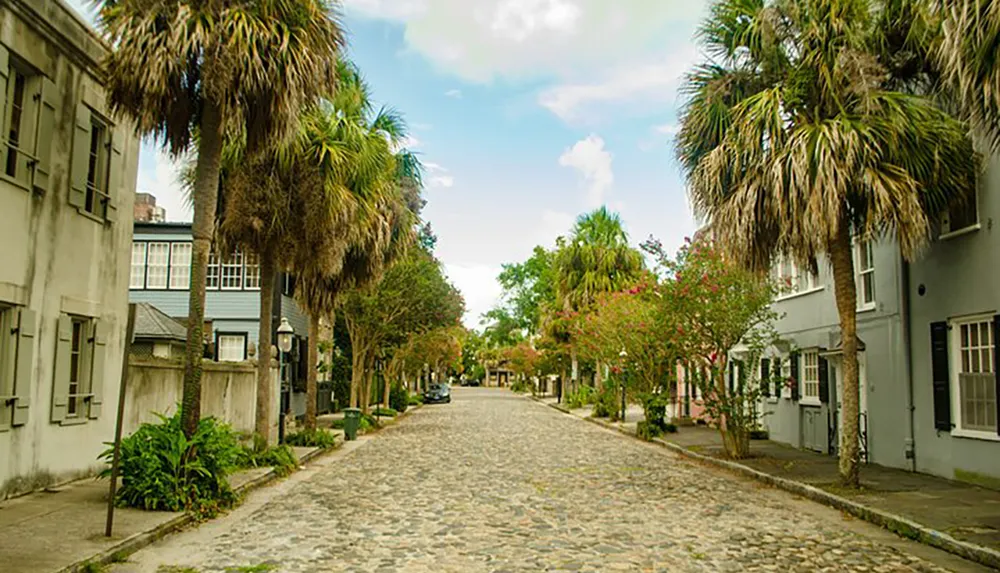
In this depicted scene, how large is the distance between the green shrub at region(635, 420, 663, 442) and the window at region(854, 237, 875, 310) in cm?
926

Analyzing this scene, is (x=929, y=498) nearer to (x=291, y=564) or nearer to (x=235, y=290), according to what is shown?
(x=291, y=564)

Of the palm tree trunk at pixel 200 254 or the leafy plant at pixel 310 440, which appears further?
the leafy plant at pixel 310 440

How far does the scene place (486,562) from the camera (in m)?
8.34

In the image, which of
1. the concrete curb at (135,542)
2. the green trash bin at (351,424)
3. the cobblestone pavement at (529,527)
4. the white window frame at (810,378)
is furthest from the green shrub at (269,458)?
the white window frame at (810,378)

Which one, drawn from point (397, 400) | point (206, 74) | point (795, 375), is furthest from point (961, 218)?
point (397, 400)

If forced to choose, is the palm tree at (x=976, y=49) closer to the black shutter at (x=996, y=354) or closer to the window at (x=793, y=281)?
the black shutter at (x=996, y=354)

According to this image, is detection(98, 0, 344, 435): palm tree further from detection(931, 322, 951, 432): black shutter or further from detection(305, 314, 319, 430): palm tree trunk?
detection(931, 322, 951, 432): black shutter

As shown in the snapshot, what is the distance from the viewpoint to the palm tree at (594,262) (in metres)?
40.2

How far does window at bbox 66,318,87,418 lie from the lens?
13.1 meters

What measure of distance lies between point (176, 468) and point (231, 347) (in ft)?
67.7

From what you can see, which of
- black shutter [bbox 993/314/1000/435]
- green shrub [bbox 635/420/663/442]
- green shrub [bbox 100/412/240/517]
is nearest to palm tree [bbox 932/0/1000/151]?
black shutter [bbox 993/314/1000/435]

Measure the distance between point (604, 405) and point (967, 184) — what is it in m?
25.3

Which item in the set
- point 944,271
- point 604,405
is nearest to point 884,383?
point 944,271

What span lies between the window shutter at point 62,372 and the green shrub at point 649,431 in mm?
17234
